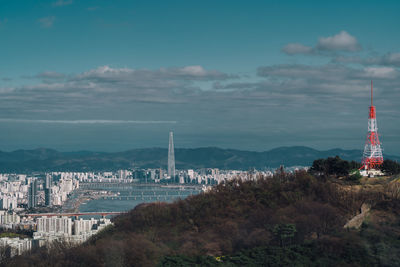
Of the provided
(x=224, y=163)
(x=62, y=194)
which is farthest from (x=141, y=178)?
(x=62, y=194)

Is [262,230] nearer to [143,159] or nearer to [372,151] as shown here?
[372,151]

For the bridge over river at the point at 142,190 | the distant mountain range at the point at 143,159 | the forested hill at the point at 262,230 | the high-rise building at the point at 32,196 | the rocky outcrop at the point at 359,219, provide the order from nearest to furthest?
the forested hill at the point at 262,230 < the rocky outcrop at the point at 359,219 < the high-rise building at the point at 32,196 < the bridge over river at the point at 142,190 < the distant mountain range at the point at 143,159

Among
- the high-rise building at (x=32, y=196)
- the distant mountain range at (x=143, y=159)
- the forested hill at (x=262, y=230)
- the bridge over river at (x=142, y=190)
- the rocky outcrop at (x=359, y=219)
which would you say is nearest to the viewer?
the forested hill at (x=262, y=230)

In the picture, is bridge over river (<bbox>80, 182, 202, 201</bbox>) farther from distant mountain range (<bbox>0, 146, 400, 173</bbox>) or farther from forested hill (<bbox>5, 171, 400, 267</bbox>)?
forested hill (<bbox>5, 171, 400, 267</bbox>)

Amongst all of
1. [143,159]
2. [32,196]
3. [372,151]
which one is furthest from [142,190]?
[372,151]

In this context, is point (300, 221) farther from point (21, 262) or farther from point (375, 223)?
point (21, 262)

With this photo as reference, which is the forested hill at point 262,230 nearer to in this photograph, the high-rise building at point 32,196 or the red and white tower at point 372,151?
the red and white tower at point 372,151

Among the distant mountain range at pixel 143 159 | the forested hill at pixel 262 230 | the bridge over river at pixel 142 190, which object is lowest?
the bridge over river at pixel 142 190

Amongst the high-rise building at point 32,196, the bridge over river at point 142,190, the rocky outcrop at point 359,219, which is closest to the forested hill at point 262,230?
the rocky outcrop at point 359,219
